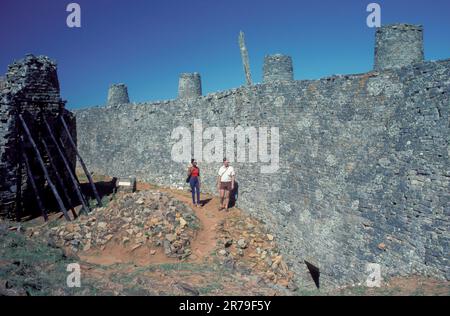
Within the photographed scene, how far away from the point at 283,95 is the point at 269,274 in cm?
594

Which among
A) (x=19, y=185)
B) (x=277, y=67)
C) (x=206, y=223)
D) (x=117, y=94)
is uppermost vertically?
(x=117, y=94)

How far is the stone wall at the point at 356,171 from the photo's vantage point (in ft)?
23.9

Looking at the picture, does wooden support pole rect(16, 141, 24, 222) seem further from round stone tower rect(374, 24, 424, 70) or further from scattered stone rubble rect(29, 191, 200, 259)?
round stone tower rect(374, 24, 424, 70)

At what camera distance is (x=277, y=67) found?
14086 mm

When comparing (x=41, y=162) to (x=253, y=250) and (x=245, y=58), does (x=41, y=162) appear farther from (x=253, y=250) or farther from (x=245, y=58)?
(x=245, y=58)

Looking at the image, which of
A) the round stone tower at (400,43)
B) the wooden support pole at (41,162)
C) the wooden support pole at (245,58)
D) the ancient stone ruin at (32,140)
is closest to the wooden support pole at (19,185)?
the ancient stone ruin at (32,140)

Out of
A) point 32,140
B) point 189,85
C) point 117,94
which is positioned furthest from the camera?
point 117,94

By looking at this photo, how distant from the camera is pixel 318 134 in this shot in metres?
10.5

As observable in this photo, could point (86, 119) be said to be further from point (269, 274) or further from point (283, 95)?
point (269, 274)

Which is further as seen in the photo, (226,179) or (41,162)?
(226,179)

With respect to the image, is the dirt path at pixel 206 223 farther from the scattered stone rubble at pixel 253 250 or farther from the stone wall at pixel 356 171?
the stone wall at pixel 356 171

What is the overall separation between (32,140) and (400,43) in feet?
41.7

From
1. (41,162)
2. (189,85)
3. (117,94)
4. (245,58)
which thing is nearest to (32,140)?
(41,162)
